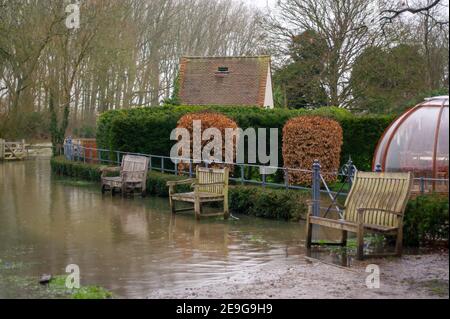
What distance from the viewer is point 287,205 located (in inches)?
611

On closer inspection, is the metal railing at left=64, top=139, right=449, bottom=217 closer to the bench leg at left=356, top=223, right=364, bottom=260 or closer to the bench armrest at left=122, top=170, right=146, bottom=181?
the bench armrest at left=122, top=170, right=146, bottom=181

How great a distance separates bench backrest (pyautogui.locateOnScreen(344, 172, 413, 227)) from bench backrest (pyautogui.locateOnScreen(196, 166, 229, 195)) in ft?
16.5

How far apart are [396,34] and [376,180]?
3046 centimetres

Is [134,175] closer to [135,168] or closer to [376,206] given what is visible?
[135,168]

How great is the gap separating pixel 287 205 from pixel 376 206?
491cm

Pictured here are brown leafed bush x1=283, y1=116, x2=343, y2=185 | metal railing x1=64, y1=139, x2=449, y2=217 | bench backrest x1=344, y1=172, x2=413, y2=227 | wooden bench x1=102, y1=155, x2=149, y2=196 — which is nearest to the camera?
bench backrest x1=344, y1=172, x2=413, y2=227

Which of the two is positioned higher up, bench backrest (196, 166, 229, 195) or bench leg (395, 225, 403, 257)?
bench backrest (196, 166, 229, 195)

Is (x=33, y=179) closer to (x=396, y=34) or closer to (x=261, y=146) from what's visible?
(x=261, y=146)

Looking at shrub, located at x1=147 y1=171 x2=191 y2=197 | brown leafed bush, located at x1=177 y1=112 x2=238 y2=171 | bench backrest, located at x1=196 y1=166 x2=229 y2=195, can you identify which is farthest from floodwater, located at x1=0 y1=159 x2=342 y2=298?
brown leafed bush, located at x1=177 y1=112 x2=238 y2=171

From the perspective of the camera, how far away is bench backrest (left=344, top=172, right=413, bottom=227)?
407 inches

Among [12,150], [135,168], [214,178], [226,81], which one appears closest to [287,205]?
[214,178]

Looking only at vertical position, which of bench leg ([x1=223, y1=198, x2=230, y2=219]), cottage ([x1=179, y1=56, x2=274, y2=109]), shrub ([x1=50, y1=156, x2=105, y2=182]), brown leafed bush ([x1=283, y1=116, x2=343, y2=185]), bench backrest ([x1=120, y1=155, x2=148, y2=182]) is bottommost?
bench leg ([x1=223, y1=198, x2=230, y2=219])

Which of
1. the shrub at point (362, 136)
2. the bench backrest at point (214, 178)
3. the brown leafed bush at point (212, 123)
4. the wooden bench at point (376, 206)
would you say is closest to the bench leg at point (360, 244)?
the wooden bench at point (376, 206)

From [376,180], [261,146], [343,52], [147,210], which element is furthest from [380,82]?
[376,180]
